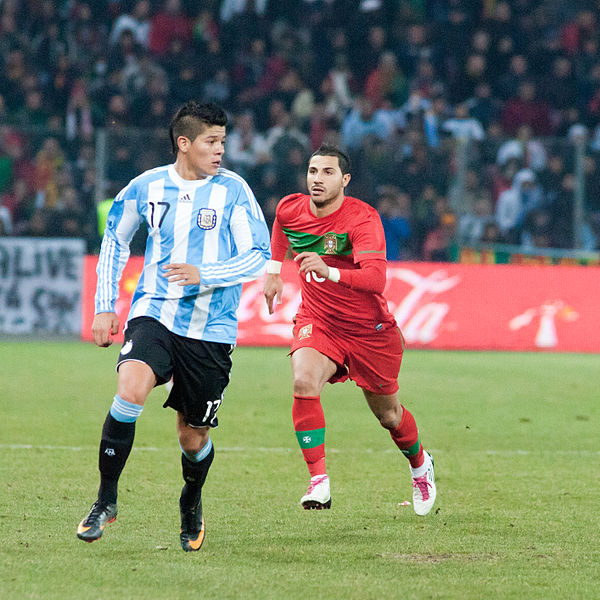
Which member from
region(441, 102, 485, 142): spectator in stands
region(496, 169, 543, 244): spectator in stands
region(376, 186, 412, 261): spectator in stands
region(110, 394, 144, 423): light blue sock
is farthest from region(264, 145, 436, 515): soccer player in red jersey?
region(441, 102, 485, 142): spectator in stands

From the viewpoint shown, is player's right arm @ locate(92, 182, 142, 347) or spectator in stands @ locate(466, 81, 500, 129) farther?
spectator in stands @ locate(466, 81, 500, 129)

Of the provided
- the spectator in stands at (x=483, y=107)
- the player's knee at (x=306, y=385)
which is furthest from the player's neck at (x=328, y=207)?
the spectator in stands at (x=483, y=107)

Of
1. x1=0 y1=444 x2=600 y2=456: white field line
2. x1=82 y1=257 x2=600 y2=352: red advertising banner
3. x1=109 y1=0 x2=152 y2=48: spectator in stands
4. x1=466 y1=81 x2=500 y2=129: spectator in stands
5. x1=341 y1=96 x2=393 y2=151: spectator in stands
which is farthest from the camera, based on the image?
x1=109 y1=0 x2=152 y2=48: spectator in stands

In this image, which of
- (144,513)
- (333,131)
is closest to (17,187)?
(333,131)

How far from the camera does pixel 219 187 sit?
4.83m

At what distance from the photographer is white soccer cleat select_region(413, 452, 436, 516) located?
5520 millimetres

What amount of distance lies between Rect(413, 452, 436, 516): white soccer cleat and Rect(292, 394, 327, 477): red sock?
0.51 meters

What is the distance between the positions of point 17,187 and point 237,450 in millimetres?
8321

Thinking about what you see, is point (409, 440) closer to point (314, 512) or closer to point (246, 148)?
point (314, 512)

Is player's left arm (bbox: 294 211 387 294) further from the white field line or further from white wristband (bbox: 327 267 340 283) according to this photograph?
the white field line

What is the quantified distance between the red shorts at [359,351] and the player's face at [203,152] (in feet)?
3.96

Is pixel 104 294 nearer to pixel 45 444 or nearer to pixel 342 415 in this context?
pixel 45 444

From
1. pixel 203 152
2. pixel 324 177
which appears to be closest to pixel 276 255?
pixel 324 177

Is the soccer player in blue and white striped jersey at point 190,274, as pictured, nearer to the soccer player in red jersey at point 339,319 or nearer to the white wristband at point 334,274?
the white wristband at point 334,274
